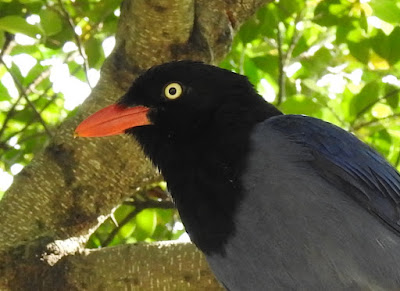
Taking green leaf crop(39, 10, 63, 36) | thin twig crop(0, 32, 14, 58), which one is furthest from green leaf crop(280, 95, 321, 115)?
thin twig crop(0, 32, 14, 58)

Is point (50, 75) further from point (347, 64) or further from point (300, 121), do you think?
point (300, 121)

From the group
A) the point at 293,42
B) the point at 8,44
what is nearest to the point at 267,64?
the point at 293,42

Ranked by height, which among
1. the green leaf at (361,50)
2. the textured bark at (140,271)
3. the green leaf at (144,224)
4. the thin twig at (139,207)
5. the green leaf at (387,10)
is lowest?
the green leaf at (144,224)

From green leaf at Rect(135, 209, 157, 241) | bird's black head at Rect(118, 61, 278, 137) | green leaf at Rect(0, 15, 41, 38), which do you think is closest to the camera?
bird's black head at Rect(118, 61, 278, 137)

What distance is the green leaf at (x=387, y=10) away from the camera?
5.22 meters

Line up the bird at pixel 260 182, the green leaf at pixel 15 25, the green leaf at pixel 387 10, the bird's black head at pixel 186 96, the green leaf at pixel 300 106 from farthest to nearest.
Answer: the green leaf at pixel 387 10 < the green leaf at pixel 300 106 < the green leaf at pixel 15 25 < the bird's black head at pixel 186 96 < the bird at pixel 260 182

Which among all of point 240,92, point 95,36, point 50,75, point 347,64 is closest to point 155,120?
point 240,92

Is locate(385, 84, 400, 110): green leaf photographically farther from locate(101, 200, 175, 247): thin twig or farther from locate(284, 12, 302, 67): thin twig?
locate(101, 200, 175, 247): thin twig

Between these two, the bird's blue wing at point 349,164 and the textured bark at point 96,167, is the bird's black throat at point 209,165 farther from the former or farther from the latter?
the textured bark at point 96,167

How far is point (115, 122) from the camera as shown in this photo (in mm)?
3717

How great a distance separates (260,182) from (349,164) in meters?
0.49

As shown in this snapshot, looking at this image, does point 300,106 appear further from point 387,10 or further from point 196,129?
point 196,129

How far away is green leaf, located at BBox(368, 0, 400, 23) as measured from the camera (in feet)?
17.1

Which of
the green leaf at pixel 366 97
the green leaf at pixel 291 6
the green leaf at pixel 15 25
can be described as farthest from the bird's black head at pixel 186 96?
the green leaf at pixel 291 6
